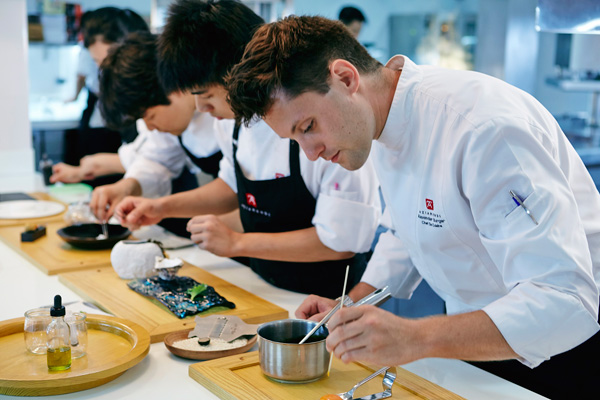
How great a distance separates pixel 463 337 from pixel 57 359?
30.1 inches

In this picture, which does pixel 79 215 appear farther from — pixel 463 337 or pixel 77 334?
pixel 463 337

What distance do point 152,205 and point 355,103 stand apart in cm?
120

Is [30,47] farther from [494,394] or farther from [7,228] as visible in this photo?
[494,394]

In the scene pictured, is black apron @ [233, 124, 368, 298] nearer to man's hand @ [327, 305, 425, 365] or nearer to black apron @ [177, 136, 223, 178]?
black apron @ [177, 136, 223, 178]

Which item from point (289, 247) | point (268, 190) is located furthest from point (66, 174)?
point (289, 247)

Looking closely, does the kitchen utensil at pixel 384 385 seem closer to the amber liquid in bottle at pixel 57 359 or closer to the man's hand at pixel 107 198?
the amber liquid in bottle at pixel 57 359

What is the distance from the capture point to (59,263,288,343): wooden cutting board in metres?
1.65

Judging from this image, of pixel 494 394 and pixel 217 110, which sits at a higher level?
pixel 217 110

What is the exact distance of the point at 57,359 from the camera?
4.43 ft

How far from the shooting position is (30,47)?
5934 mm

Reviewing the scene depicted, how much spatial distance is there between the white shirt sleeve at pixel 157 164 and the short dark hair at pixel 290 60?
4.98ft

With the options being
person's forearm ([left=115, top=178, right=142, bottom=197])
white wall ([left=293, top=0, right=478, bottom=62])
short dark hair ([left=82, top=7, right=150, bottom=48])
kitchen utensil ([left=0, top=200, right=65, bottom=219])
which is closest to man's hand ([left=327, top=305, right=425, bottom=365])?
person's forearm ([left=115, top=178, right=142, bottom=197])

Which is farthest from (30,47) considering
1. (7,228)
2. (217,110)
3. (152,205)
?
(217,110)

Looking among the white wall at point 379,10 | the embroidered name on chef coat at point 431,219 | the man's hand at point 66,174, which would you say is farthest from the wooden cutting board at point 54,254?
the white wall at point 379,10
